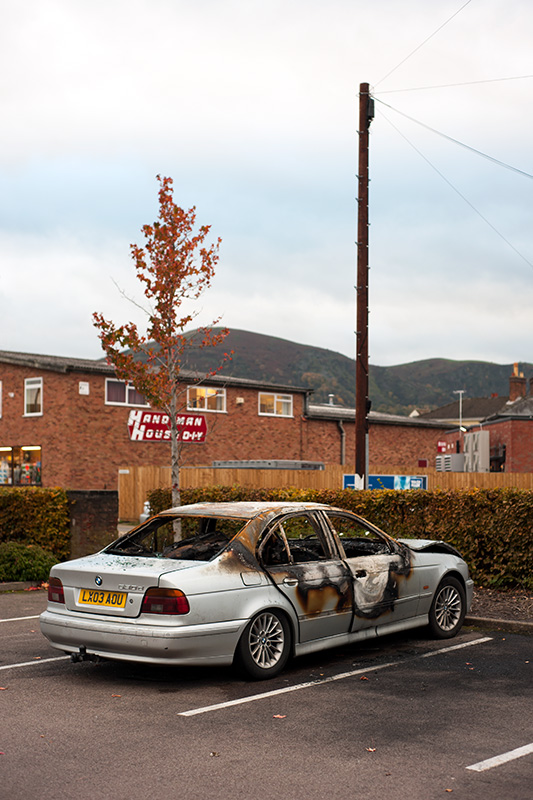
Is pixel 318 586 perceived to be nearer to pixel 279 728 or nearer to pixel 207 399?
pixel 279 728

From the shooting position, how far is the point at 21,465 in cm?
3638

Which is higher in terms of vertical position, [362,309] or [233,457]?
[362,309]

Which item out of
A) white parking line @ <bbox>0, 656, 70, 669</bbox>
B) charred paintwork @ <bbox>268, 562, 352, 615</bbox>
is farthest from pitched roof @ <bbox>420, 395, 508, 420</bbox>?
white parking line @ <bbox>0, 656, 70, 669</bbox>

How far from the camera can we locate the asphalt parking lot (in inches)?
195

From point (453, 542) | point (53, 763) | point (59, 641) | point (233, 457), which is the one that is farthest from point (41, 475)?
point (53, 763)

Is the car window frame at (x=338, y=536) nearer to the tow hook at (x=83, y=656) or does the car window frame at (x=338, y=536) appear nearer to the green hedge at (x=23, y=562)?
the tow hook at (x=83, y=656)

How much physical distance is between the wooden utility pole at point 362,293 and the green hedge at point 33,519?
5.61 m

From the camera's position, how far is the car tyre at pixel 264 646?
23.7ft

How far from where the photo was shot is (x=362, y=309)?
1728cm

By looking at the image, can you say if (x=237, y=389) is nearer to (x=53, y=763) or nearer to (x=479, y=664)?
(x=479, y=664)

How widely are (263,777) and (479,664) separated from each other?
12.1 feet

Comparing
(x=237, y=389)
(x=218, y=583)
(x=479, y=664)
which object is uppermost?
(x=237, y=389)

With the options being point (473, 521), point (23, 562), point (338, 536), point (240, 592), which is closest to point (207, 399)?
point (23, 562)

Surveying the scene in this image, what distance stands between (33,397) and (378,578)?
96.5 feet
